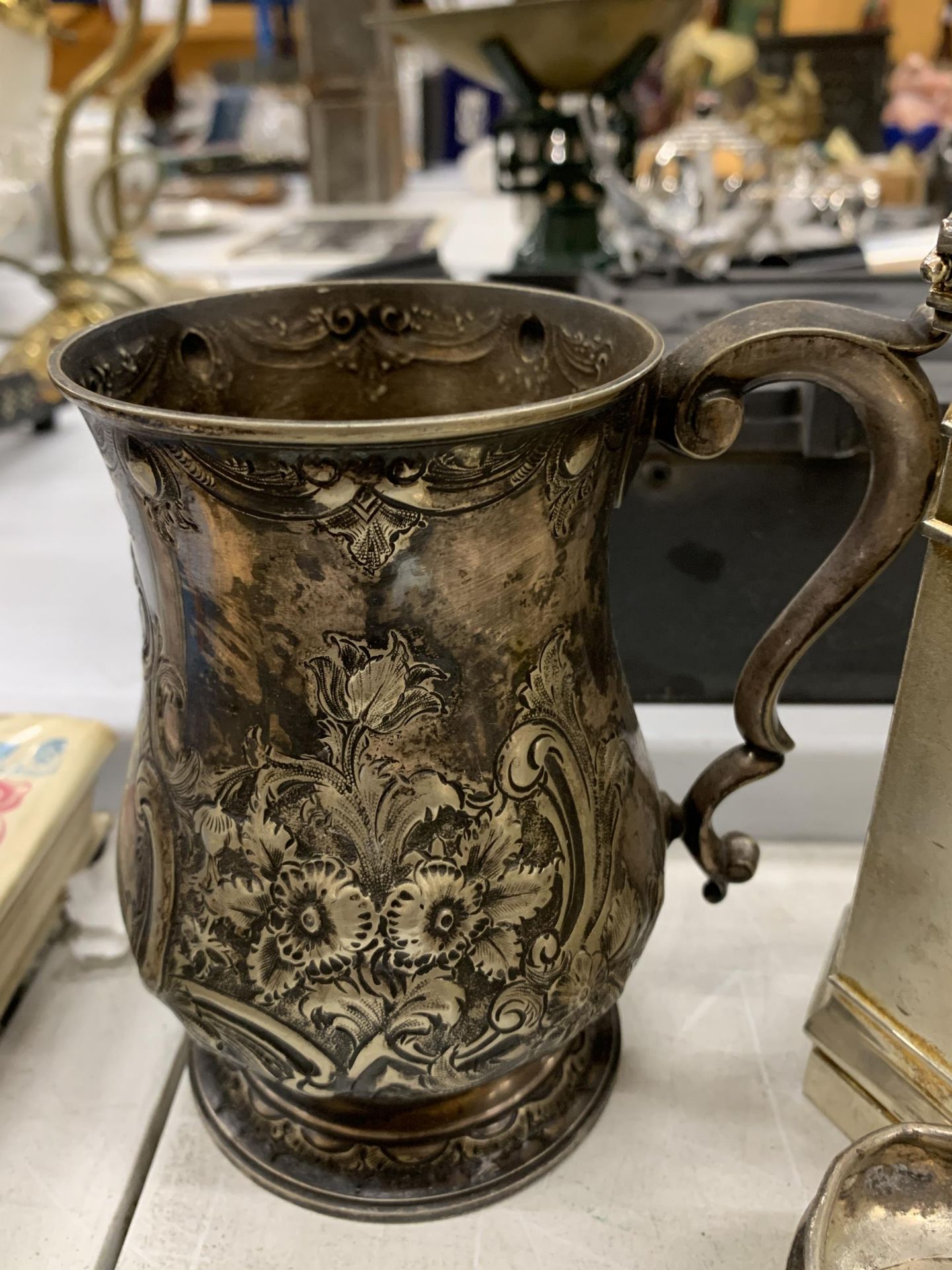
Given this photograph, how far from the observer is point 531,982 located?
423 millimetres

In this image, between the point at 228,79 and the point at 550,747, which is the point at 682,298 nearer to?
the point at 550,747

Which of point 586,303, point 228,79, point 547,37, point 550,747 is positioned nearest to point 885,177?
point 547,37

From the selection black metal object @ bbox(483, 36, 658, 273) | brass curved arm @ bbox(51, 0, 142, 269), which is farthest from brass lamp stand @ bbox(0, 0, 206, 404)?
black metal object @ bbox(483, 36, 658, 273)

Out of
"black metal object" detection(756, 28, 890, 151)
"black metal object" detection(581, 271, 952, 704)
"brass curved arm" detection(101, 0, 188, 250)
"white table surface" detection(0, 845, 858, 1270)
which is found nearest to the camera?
"white table surface" detection(0, 845, 858, 1270)

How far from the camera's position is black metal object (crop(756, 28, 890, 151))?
217 centimetres

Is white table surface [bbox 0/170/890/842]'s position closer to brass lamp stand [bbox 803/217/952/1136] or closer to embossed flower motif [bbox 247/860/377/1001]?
brass lamp stand [bbox 803/217/952/1136]

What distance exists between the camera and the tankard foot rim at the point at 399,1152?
48 cm

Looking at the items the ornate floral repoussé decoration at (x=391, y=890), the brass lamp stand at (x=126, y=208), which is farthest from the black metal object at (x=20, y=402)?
the ornate floral repoussé decoration at (x=391, y=890)

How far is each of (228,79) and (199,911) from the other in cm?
451

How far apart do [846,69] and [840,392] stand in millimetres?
2205

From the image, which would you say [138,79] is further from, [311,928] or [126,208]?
[311,928]

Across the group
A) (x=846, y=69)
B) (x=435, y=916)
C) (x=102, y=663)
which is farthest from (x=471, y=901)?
(x=846, y=69)

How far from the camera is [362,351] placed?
1.79 ft

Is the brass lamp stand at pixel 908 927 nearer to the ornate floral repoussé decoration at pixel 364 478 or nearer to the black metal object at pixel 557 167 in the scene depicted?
the ornate floral repoussé decoration at pixel 364 478
